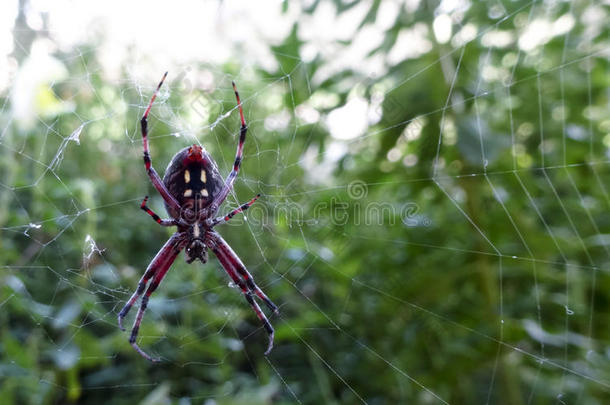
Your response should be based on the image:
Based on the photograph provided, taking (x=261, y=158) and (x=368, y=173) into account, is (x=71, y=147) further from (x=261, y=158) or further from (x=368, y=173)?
(x=368, y=173)

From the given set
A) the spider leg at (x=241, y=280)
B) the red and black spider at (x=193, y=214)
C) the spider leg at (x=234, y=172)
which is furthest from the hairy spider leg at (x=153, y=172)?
the spider leg at (x=241, y=280)

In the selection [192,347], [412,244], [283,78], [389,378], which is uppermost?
[283,78]

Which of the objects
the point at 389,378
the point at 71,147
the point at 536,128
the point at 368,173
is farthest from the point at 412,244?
the point at 71,147

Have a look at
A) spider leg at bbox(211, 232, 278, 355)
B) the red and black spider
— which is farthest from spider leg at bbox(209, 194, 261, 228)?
spider leg at bbox(211, 232, 278, 355)

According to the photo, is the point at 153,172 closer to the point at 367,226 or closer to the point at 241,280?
the point at 241,280

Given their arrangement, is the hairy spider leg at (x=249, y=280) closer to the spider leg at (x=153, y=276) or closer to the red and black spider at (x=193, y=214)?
the red and black spider at (x=193, y=214)

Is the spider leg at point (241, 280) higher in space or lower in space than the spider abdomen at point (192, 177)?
lower
